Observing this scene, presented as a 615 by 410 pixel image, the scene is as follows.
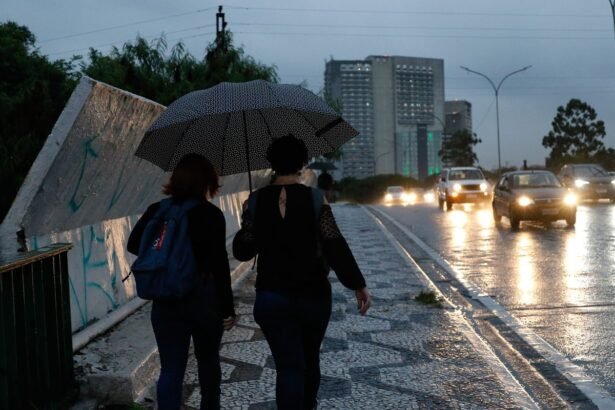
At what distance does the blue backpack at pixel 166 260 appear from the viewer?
350 centimetres

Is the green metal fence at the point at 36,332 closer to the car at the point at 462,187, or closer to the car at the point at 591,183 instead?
the car at the point at 462,187

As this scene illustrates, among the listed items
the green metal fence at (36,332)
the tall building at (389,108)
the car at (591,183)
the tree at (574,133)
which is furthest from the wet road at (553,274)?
the tall building at (389,108)

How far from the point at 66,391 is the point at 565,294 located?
638 cm

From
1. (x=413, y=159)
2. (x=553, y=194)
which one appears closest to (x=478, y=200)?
(x=553, y=194)

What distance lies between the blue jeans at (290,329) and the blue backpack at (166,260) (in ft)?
1.27

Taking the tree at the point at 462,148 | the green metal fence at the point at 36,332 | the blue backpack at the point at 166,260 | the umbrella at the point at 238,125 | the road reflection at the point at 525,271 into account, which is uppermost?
the tree at the point at 462,148

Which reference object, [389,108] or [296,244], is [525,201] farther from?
[389,108]

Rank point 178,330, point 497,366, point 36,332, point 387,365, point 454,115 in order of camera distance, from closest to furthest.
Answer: point 178,330 < point 36,332 < point 497,366 < point 387,365 < point 454,115

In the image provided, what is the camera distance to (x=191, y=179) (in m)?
3.67

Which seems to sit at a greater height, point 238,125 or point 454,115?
point 454,115

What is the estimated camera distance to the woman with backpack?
3.57 m

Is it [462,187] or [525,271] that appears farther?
[462,187]

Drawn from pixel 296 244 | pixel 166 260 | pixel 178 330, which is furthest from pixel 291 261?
pixel 178 330

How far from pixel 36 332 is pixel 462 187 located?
27928 millimetres
